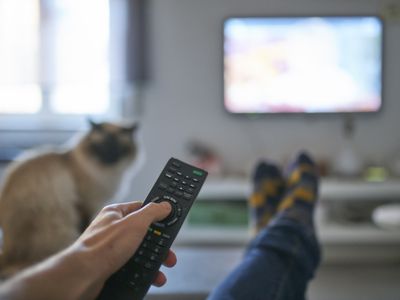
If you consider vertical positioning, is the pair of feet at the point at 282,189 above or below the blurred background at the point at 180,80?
below

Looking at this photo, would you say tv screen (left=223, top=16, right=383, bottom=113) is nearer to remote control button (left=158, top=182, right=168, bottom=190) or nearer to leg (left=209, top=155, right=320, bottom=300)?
leg (left=209, top=155, right=320, bottom=300)

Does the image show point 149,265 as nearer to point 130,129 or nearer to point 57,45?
point 130,129

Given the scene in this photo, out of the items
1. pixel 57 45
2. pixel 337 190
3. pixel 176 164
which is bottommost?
A: pixel 337 190

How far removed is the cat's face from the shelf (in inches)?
23.4

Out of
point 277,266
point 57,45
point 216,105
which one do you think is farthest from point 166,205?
point 57,45

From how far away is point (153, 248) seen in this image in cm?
59

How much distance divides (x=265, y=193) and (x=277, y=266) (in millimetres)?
808

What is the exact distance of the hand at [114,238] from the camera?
55cm

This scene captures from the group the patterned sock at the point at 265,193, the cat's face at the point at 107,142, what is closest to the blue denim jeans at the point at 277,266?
the patterned sock at the point at 265,193

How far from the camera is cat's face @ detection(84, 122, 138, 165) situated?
68.1 inches

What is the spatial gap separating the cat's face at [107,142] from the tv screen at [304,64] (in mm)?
912

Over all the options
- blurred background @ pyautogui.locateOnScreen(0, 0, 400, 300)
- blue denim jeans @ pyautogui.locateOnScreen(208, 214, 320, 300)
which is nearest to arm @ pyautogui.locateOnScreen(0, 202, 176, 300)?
blue denim jeans @ pyautogui.locateOnScreen(208, 214, 320, 300)

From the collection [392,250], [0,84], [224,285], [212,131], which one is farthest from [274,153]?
[224,285]

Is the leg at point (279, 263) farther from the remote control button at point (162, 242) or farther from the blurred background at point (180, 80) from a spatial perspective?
the blurred background at point (180, 80)
